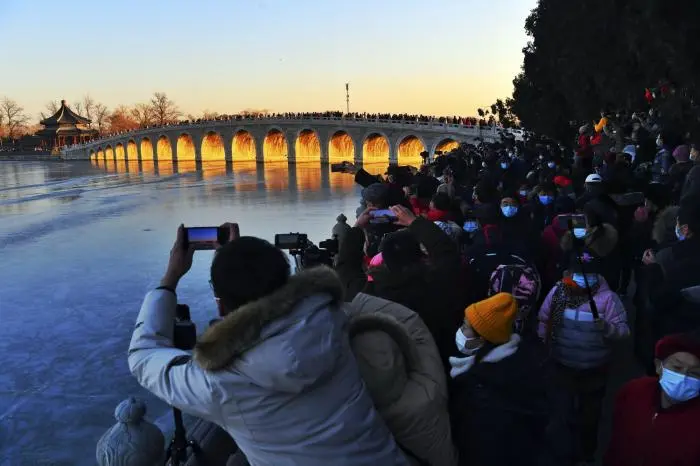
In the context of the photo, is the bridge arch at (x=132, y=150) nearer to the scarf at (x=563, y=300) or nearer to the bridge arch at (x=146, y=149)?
the bridge arch at (x=146, y=149)

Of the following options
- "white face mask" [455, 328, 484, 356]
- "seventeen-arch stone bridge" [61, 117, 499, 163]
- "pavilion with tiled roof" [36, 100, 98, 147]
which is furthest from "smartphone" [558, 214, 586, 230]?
"pavilion with tiled roof" [36, 100, 98, 147]

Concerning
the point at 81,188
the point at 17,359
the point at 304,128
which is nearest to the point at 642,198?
the point at 17,359

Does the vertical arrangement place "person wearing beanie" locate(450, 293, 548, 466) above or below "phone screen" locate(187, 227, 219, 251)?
below

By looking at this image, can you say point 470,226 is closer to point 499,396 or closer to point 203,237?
point 499,396

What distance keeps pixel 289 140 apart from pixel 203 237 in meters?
60.7

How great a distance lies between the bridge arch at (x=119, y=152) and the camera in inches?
3223

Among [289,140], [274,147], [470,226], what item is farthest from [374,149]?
[470,226]

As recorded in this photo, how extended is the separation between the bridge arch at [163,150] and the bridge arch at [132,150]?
11.2ft

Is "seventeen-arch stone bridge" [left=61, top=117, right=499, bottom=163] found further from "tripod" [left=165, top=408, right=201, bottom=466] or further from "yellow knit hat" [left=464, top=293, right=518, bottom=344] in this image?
"tripod" [left=165, top=408, right=201, bottom=466]

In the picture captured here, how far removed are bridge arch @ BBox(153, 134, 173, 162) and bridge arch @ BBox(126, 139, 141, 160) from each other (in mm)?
3410

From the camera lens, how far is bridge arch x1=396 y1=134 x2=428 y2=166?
52.6 meters

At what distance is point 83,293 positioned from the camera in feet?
33.7

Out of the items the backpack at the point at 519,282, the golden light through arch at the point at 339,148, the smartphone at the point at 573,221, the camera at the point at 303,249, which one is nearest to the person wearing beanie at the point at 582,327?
the backpack at the point at 519,282

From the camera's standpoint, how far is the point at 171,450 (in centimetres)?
219
